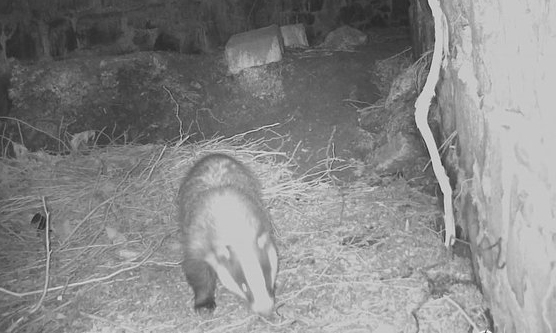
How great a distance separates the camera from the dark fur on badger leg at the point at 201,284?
414 centimetres

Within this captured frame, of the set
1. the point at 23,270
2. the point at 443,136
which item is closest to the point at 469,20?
the point at 443,136

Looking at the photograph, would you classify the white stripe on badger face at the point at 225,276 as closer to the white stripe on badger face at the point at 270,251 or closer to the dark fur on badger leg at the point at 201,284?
the dark fur on badger leg at the point at 201,284

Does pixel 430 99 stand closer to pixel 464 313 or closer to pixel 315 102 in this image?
pixel 464 313

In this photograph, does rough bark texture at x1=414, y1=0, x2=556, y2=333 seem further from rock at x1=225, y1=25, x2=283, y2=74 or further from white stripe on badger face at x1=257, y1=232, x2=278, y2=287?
rock at x1=225, y1=25, x2=283, y2=74

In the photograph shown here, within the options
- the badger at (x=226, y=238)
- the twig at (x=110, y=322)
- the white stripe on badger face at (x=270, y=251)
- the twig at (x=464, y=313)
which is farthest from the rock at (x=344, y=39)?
the twig at (x=110, y=322)

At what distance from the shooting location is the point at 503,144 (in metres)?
3.03

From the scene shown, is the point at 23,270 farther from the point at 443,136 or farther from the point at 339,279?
the point at 443,136

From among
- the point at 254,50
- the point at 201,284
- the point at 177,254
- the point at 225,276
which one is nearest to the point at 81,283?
the point at 177,254

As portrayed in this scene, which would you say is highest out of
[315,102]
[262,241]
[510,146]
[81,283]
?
[510,146]

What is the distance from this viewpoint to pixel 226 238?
3861mm

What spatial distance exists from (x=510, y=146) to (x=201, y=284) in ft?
7.04

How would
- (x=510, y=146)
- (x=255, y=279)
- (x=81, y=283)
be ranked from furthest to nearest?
1. (x=81, y=283)
2. (x=255, y=279)
3. (x=510, y=146)

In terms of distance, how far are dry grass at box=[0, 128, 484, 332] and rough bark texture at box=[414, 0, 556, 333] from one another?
2.07ft

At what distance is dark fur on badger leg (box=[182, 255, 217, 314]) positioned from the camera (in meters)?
4.14
